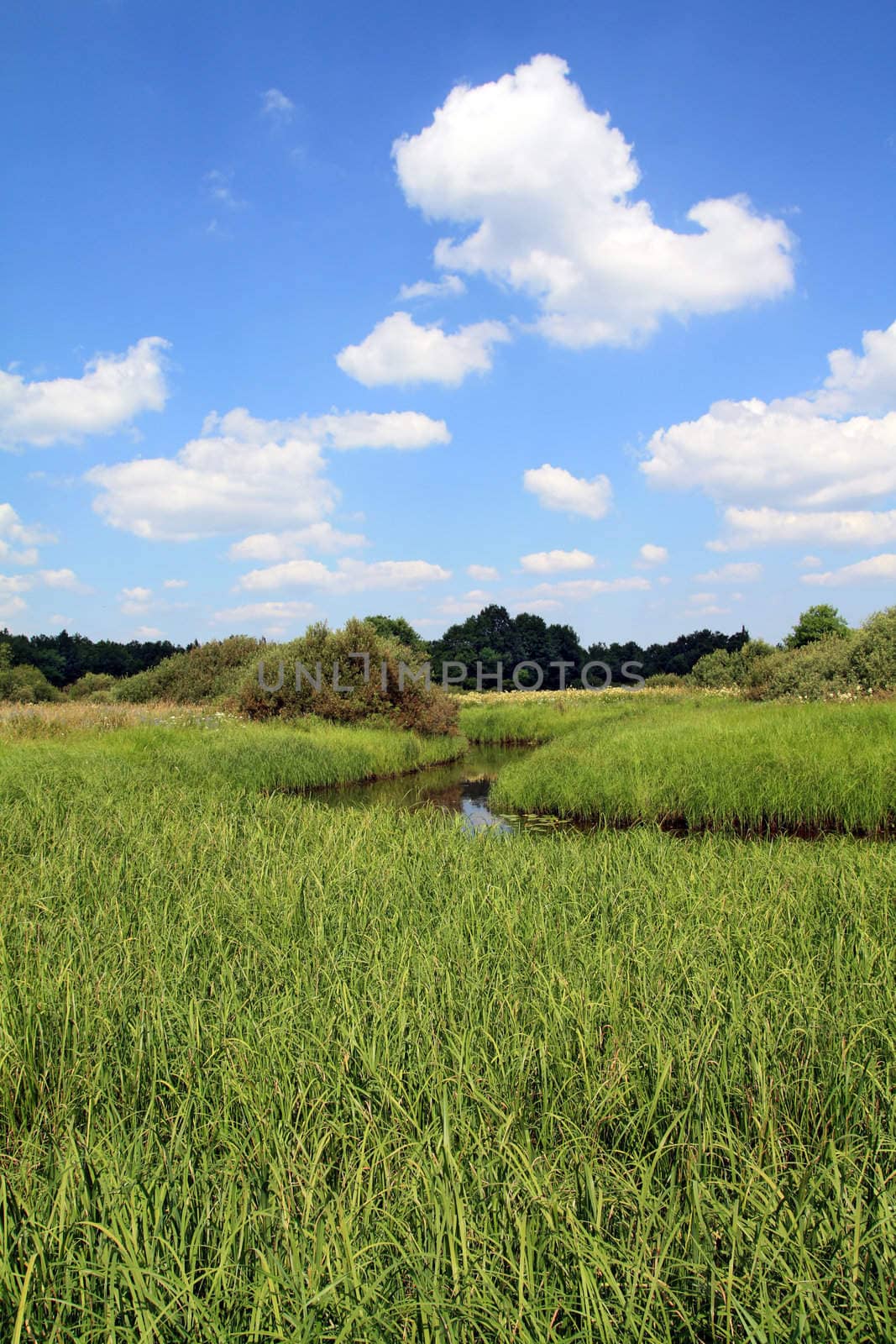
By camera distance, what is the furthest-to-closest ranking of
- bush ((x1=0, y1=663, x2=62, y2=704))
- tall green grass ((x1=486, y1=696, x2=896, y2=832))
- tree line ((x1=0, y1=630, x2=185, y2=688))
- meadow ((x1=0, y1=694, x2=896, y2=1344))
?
tree line ((x1=0, y1=630, x2=185, y2=688)) < bush ((x1=0, y1=663, x2=62, y2=704)) < tall green grass ((x1=486, y1=696, x2=896, y2=832)) < meadow ((x1=0, y1=694, x2=896, y2=1344))

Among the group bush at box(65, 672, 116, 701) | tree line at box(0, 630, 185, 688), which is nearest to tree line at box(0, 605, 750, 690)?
tree line at box(0, 630, 185, 688)

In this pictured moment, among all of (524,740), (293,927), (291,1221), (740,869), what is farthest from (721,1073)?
(524,740)

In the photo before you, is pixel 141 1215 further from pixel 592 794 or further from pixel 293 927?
pixel 592 794

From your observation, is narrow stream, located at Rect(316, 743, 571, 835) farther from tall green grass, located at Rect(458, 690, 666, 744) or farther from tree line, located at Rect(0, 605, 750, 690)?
tree line, located at Rect(0, 605, 750, 690)

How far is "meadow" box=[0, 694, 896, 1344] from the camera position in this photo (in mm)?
1788

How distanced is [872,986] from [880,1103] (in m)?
0.92

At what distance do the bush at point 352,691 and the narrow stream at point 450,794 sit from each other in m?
1.99

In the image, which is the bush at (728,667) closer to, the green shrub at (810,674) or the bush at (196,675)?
the green shrub at (810,674)

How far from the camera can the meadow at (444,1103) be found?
179cm

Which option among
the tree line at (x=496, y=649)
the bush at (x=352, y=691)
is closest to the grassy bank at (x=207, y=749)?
the bush at (x=352, y=691)

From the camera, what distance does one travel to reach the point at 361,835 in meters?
7.07

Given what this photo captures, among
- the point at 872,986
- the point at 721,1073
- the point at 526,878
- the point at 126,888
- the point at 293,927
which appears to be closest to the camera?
the point at 721,1073

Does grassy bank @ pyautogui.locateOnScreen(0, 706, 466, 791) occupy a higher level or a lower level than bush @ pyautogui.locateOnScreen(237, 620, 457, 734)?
lower

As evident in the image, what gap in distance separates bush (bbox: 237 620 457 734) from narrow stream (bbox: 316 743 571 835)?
1.99 metres
